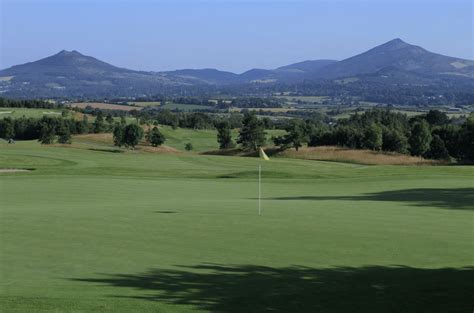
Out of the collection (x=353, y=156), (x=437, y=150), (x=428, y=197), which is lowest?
(x=353, y=156)

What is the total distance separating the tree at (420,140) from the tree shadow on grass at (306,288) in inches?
2704

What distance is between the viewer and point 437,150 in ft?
260

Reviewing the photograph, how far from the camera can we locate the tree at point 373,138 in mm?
81562

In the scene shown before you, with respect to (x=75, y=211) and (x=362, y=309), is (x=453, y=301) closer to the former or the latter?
(x=362, y=309)

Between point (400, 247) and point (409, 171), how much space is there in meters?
24.7

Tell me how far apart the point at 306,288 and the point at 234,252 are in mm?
2952

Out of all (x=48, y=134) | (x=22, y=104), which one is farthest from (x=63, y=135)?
(x=22, y=104)

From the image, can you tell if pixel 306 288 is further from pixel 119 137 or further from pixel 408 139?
pixel 119 137

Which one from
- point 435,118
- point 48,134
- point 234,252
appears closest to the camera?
point 234,252

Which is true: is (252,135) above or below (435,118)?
below

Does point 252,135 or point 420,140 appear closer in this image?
point 420,140

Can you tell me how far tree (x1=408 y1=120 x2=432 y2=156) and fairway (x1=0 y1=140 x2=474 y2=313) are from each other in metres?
54.0

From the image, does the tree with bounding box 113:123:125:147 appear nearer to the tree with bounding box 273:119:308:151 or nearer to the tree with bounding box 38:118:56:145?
the tree with bounding box 38:118:56:145

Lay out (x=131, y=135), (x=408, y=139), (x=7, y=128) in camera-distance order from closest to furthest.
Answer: (x=408, y=139) < (x=131, y=135) < (x=7, y=128)
